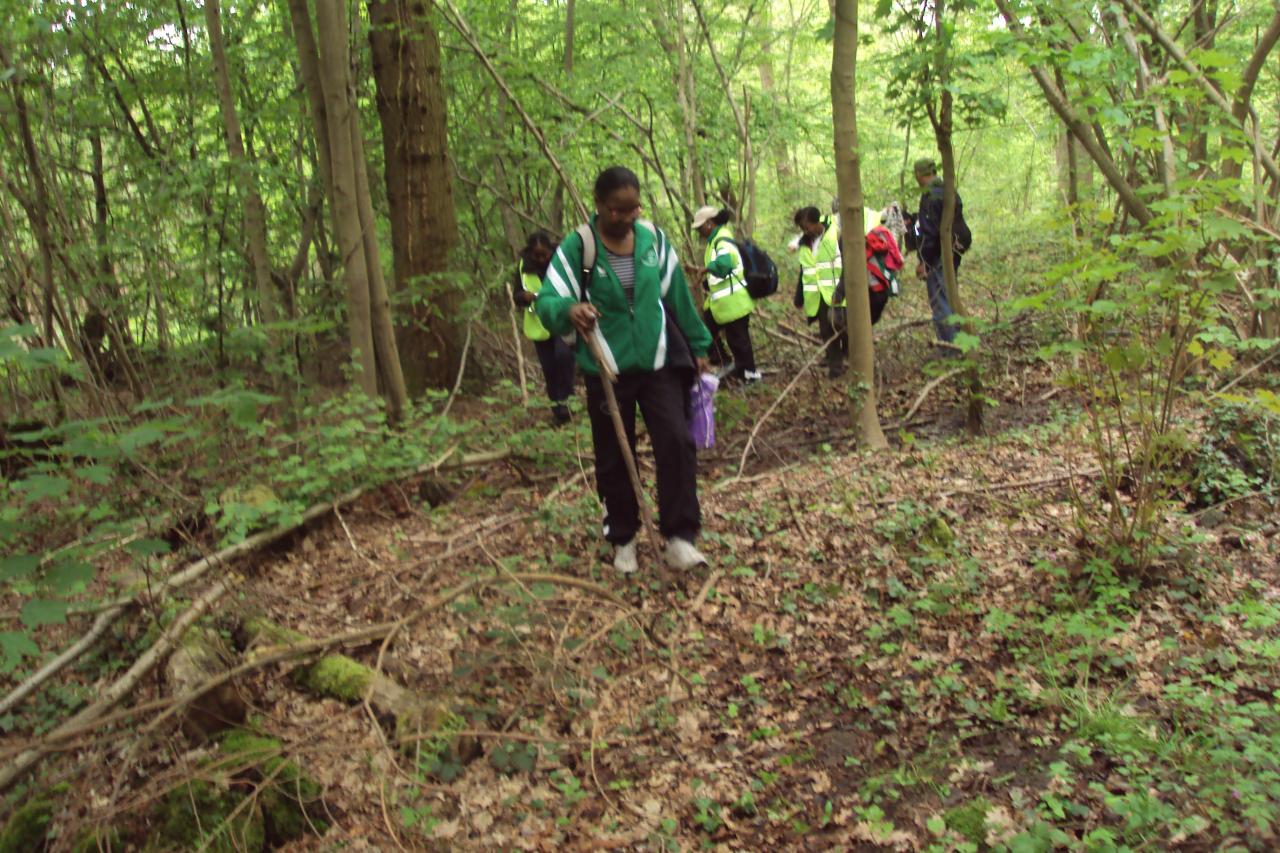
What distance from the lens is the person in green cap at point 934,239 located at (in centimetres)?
786

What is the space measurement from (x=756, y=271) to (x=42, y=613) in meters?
6.73

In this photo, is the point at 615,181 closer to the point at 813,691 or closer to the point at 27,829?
the point at 813,691

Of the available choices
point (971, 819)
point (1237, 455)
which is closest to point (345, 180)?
point (971, 819)

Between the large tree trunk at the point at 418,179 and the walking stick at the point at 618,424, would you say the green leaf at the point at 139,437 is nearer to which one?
the walking stick at the point at 618,424

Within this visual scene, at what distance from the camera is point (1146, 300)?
3613 mm

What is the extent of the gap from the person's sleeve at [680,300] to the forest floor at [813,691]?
1.23m

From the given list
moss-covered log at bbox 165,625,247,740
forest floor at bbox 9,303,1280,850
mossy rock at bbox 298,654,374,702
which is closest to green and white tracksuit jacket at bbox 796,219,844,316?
forest floor at bbox 9,303,1280,850

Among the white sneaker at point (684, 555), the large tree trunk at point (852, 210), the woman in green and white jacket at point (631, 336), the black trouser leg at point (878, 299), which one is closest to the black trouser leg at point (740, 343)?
the black trouser leg at point (878, 299)

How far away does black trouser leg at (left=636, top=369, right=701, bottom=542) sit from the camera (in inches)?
182

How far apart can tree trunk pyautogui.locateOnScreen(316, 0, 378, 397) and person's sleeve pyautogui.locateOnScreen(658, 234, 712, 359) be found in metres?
3.18

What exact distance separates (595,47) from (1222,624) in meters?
11.3

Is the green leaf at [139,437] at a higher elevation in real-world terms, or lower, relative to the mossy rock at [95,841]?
higher

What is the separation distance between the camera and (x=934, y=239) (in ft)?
26.0

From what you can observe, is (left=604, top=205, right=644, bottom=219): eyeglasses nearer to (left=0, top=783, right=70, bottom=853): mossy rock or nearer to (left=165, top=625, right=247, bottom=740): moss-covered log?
(left=165, top=625, right=247, bottom=740): moss-covered log
